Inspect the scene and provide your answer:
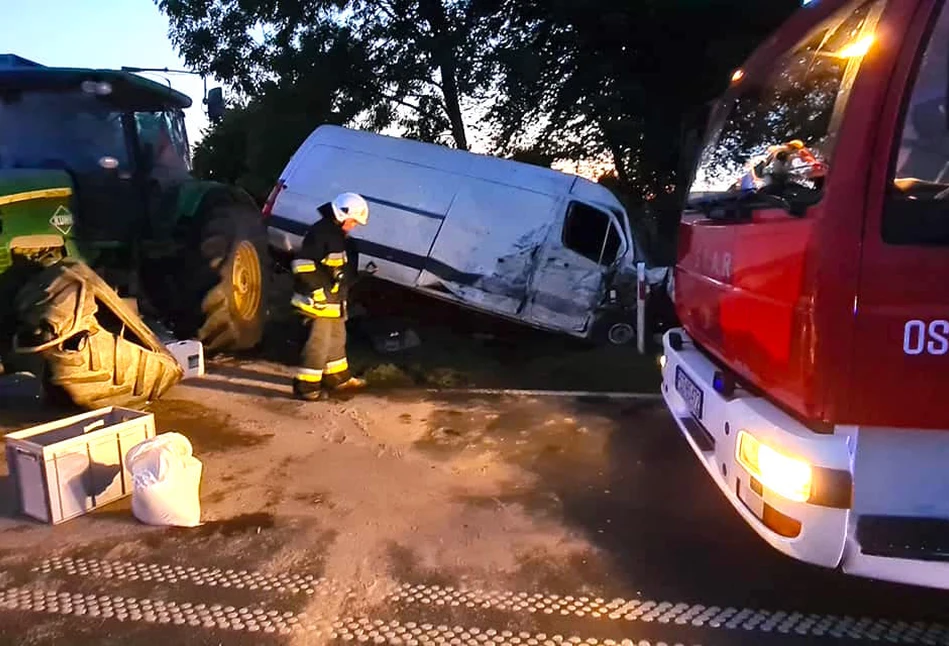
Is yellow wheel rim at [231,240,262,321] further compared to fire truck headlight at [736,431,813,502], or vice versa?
yellow wheel rim at [231,240,262,321]

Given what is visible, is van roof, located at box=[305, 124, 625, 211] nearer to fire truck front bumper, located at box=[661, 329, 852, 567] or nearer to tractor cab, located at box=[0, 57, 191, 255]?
tractor cab, located at box=[0, 57, 191, 255]

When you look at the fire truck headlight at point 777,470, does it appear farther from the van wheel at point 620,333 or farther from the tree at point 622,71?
the tree at point 622,71

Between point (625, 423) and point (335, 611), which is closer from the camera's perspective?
point (335, 611)

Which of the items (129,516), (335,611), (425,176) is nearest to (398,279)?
(425,176)

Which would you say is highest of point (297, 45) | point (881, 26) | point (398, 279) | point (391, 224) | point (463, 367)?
point (297, 45)

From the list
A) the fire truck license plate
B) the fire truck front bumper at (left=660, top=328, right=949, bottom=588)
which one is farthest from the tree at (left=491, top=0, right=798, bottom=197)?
the fire truck front bumper at (left=660, top=328, right=949, bottom=588)

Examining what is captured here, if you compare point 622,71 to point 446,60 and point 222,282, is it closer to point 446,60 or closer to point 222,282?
point 446,60

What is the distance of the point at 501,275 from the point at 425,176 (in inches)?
53.1

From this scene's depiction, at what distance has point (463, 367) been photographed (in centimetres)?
766

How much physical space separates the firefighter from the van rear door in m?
3.09

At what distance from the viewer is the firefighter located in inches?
234

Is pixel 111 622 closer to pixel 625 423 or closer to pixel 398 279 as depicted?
pixel 625 423

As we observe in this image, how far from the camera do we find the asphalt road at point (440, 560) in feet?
9.67

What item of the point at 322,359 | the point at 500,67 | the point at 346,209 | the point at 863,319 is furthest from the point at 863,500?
the point at 500,67
